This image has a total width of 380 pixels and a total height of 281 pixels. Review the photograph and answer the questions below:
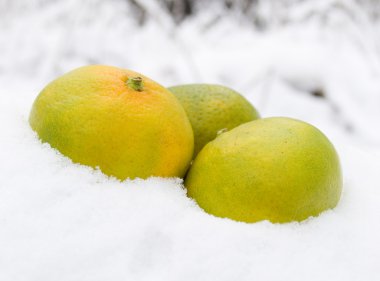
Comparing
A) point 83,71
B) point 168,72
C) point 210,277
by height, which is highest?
point 83,71

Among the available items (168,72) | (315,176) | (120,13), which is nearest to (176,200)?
(315,176)

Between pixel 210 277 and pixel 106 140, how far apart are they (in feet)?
0.61

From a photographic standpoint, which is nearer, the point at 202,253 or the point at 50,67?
the point at 202,253

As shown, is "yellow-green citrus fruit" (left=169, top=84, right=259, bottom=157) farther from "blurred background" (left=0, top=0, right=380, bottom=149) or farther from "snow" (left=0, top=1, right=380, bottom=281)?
"blurred background" (left=0, top=0, right=380, bottom=149)

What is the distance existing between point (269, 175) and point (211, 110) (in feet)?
0.61

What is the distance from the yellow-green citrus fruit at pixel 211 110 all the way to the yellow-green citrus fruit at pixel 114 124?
0.08 m

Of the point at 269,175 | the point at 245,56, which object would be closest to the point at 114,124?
the point at 269,175

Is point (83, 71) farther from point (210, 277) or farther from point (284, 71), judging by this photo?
point (284, 71)

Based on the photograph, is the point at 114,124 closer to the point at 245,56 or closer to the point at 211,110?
the point at 211,110

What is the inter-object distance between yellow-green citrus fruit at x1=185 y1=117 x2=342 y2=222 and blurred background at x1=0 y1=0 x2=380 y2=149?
1.14 meters

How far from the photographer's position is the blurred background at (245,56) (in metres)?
2.03

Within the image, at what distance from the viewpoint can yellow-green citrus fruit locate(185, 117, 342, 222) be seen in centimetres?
51

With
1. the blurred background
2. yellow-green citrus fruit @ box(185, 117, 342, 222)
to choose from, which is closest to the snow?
yellow-green citrus fruit @ box(185, 117, 342, 222)

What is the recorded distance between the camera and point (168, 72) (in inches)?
92.0
